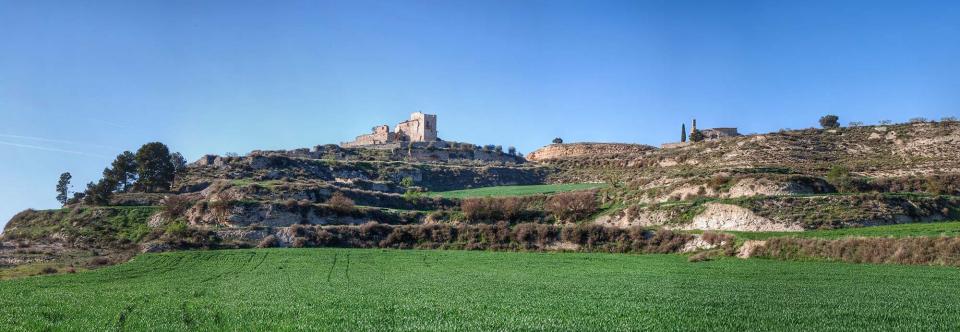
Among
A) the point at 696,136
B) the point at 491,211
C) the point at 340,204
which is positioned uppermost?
the point at 696,136

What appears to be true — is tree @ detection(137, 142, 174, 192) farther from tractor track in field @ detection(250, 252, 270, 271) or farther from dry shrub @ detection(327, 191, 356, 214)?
tractor track in field @ detection(250, 252, 270, 271)

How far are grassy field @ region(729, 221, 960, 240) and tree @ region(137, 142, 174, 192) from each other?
213ft

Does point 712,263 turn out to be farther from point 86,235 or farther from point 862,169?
point 86,235

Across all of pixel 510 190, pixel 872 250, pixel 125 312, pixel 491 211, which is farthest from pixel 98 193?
pixel 872 250

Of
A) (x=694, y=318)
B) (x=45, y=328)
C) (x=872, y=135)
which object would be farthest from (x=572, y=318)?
(x=872, y=135)

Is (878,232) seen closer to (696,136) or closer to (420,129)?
(696,136)

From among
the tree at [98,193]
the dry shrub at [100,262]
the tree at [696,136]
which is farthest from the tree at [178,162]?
the tree at [696,136]

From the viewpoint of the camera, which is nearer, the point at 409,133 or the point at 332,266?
the point at 332,266

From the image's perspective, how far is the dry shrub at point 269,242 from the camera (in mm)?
Result: 57594

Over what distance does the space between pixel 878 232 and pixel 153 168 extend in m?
74.0

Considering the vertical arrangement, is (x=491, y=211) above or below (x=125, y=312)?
above

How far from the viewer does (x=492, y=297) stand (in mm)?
24391

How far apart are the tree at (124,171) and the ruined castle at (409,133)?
5888 cm

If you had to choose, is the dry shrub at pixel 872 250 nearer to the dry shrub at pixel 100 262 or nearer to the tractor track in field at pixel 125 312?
the tractor track in field at pixel 125 312
